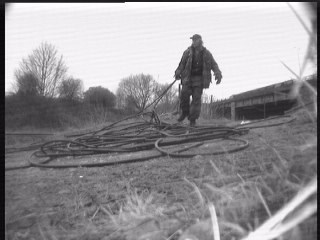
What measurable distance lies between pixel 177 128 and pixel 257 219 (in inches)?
83.8

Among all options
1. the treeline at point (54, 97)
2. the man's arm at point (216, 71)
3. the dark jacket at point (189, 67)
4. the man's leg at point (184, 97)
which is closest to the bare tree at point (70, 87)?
the treeline at point (54, 97)

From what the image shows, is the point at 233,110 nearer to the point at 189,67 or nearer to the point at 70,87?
the point at 189,67

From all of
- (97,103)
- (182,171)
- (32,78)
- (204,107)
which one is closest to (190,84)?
(204,107)

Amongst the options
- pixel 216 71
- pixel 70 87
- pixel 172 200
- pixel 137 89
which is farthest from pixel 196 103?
pixel 172 200

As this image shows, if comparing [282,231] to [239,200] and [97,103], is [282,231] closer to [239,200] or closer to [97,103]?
[239,200]

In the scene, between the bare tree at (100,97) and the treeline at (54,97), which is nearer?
the treeline at (54,97)

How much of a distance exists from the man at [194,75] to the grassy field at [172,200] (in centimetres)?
192

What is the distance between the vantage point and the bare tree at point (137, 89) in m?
1.37

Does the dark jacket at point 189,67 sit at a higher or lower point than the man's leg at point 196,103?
higher

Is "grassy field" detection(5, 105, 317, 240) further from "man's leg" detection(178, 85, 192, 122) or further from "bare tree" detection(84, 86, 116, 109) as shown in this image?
"man's leg" detection(178, 85, 192, 122)

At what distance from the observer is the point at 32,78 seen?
2.78 ft

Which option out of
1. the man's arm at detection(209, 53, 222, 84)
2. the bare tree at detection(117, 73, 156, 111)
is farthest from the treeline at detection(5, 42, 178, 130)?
the man's arm at detection(209, 53, 222, 84)

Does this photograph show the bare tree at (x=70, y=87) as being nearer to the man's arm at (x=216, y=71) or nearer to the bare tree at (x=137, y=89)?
the bare tree at (x=137, y=89)

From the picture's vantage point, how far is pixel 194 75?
122 inches
